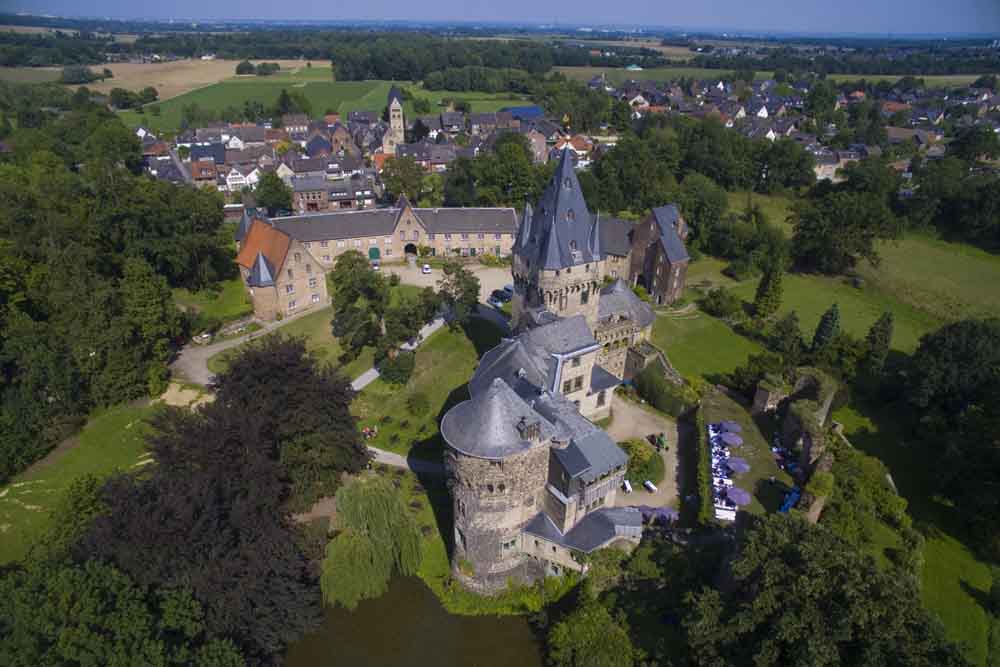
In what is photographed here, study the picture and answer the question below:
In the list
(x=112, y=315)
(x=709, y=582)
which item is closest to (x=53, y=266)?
(x=112, y=315)

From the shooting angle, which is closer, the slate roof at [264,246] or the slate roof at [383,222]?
the slate roof at [264,246]

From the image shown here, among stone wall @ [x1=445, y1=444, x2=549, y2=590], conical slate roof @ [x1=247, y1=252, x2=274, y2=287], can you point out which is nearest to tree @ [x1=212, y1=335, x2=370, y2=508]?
stone wall @ [x1=445, y1=444, x2=549, y2=590]

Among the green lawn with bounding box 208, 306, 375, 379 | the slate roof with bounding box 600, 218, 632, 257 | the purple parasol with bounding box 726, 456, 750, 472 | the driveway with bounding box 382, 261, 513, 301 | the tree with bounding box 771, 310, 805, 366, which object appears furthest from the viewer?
the slate roof with bounding box 600, 218, 632, 257

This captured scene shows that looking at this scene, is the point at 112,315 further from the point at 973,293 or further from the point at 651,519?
the point at 973,293

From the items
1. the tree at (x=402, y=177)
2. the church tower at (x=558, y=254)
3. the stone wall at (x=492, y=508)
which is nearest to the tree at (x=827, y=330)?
the church tower at (x=558, y=254)

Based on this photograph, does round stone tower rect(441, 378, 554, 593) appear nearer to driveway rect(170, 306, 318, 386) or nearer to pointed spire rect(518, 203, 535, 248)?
pointed spire rect(518, 203, 535, 248)

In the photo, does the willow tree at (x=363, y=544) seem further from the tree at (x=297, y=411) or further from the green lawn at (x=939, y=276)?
the green lawn at (x=939, y=276)
